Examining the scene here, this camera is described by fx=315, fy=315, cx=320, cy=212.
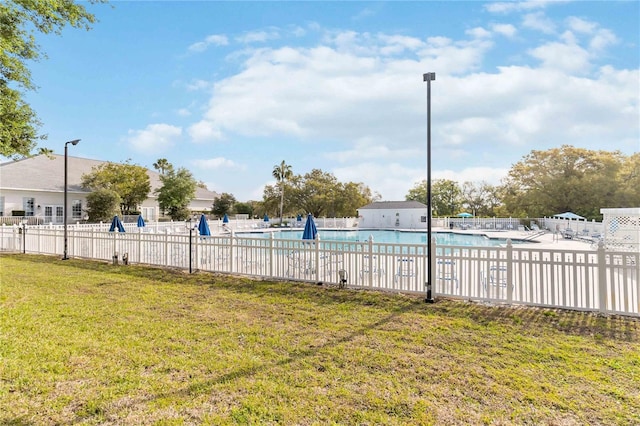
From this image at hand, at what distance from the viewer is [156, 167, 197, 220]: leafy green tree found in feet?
112

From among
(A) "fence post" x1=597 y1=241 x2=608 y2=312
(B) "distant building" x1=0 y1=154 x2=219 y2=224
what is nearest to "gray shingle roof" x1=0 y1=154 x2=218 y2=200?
(B) "distant building" x1=0 y1=154 x2=219 y2=224

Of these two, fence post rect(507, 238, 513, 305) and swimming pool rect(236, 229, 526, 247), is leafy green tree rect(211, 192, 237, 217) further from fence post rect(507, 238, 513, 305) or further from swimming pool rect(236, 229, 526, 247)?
fence post rect(507, 238, 513, 305)

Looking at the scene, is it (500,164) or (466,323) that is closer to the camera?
(466,323)

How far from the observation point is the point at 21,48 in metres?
8.32

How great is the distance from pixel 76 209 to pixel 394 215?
109 feet

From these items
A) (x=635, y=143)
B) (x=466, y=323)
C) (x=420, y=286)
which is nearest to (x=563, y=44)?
(x=420, y=286)

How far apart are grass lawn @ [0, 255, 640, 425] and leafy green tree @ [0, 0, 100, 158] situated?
6094mm

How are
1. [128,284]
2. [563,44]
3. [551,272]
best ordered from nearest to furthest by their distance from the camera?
[551,272], [128,284], [563,44]

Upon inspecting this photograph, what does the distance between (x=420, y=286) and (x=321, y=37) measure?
9.24 m

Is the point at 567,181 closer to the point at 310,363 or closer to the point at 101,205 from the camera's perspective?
the point at 310,363

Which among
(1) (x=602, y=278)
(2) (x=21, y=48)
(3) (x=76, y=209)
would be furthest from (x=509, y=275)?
(3) (x=76, y=209)

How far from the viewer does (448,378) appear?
3.26 meters

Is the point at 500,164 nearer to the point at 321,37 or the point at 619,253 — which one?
the point at 321,37

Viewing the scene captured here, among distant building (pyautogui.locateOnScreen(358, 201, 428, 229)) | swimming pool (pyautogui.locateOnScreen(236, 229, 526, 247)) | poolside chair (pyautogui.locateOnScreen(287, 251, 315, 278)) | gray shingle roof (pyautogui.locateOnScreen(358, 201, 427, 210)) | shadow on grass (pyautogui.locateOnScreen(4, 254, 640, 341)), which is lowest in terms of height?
swimming pool (pyautogui.locateOnScreen(236, 229, 526, 247))
